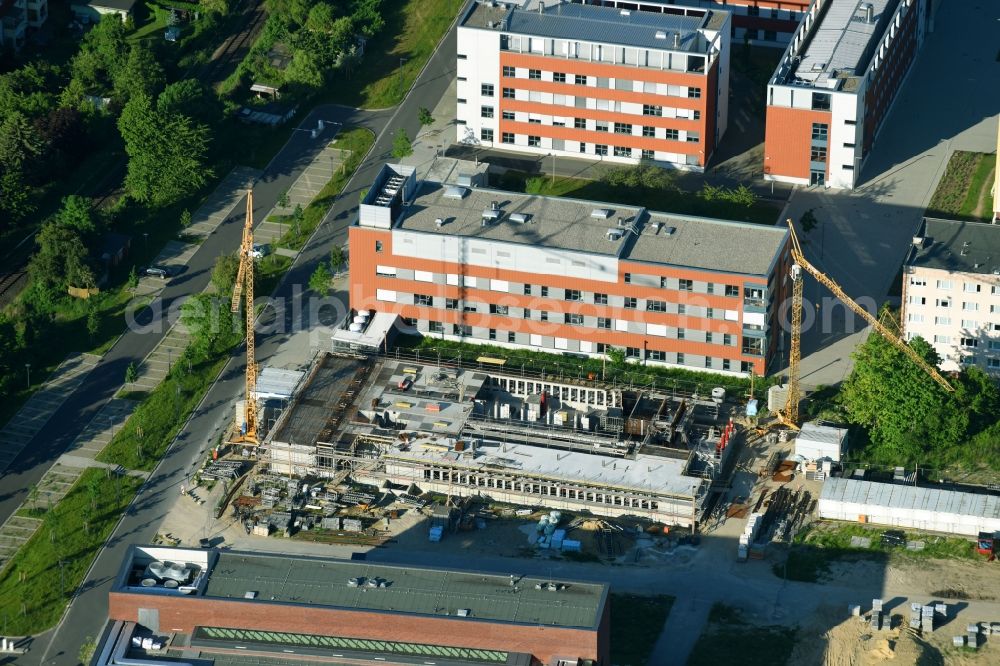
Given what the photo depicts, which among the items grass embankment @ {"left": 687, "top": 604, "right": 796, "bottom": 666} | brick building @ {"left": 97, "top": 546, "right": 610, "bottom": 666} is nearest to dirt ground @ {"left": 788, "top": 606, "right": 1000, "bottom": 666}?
grass embankment @ {"left": 687, "top": 604, "right": 796, "bottom": 666}

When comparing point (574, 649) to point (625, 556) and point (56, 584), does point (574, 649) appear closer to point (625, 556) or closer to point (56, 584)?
point (625, 556)

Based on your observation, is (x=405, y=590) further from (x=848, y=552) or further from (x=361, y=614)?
(x=848, y=552)

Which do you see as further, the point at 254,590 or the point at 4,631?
the point at 4,631

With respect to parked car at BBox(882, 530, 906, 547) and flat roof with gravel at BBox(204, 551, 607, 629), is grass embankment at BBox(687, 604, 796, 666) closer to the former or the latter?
flat roof with gravel at BBox(204, 551, 607, 629)

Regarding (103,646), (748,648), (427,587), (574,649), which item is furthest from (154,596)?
(748,648)

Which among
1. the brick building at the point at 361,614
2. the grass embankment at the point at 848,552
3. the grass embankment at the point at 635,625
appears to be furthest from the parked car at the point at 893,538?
the brick building at the point at 361,614

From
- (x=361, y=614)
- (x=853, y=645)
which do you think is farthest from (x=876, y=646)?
(x=361, y=614)
